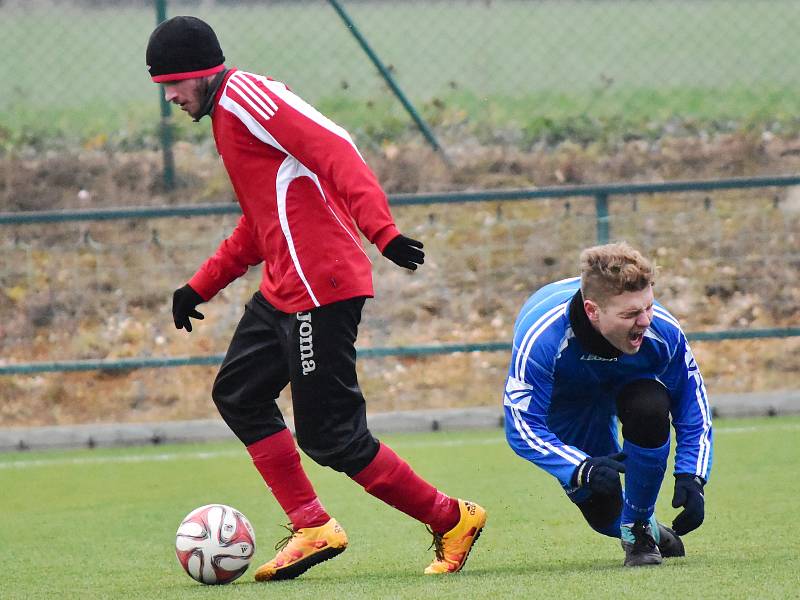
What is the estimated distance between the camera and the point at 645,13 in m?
13.6

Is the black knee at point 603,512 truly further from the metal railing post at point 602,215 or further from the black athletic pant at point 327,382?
the metal railing post at point 602,215

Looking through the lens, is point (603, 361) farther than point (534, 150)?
No

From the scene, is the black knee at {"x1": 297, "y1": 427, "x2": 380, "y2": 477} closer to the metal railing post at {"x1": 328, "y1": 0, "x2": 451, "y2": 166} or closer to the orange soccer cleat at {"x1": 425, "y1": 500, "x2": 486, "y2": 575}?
the orange soccer cleat at {"x1": 425, "y1": 500, "x2": 486, "y2": 575}

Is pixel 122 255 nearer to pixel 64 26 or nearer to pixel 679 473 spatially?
pixel 64 26

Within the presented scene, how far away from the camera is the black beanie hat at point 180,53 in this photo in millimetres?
5215

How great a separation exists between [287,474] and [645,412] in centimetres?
125

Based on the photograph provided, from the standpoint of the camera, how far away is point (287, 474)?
5457 millimetres

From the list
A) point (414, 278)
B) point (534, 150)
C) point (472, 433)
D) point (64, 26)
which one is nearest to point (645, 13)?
point (534, 150)

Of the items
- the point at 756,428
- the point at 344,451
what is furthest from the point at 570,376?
the point at 756,428

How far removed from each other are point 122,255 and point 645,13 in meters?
5.42

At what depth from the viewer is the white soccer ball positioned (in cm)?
521

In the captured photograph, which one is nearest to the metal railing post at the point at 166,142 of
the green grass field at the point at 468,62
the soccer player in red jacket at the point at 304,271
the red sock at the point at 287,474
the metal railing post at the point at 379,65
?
the green grass field at the point at 468,62

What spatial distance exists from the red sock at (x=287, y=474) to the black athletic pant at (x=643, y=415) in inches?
37.3

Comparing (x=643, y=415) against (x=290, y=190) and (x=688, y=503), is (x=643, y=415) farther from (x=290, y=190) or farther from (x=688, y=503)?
(x=290, y=190)
